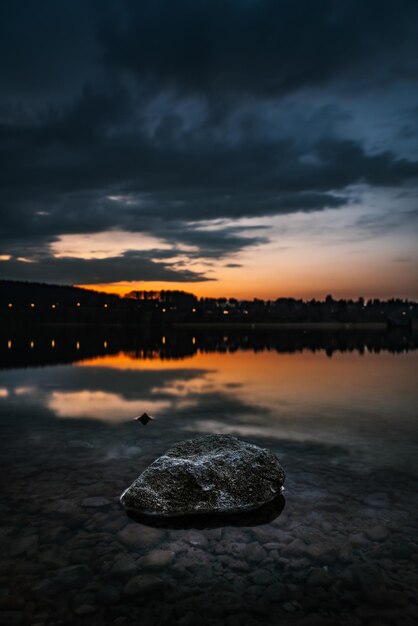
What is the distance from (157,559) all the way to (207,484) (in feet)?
7.55

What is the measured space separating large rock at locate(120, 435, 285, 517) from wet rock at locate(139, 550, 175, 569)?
1.45 m

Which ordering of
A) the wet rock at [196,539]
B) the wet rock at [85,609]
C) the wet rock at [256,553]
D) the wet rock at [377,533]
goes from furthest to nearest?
the wet rock at [377,533], the wet rock at [196,539], the wet rock at [256,553], the wet rock at [85,609]

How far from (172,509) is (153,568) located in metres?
1.99

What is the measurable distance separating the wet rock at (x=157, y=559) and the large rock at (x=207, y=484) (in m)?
1.45

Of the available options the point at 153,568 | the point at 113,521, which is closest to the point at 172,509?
the point at 113,521

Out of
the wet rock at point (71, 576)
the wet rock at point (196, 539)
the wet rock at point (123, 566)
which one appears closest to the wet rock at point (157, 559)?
the wet rock at point (123, 566)

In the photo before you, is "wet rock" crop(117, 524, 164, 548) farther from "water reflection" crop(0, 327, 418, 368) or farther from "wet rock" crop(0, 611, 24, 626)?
"water reflection" crop(0, 327, 418, 368)

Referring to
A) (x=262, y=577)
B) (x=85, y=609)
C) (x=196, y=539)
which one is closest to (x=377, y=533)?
(x=262, y=577)

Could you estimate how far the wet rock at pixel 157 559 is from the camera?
735 centimetres

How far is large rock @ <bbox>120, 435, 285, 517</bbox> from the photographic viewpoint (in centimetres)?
933

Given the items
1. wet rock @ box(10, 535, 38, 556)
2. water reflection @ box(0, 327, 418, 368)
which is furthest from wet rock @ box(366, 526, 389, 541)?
water reflection @ box(0, 327, 418, 368)

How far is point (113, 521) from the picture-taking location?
8.88 meters

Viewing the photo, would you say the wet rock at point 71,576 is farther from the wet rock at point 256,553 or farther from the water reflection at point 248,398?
the water reflection at point 248,398

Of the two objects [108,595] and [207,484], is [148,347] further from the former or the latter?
[108,595]
